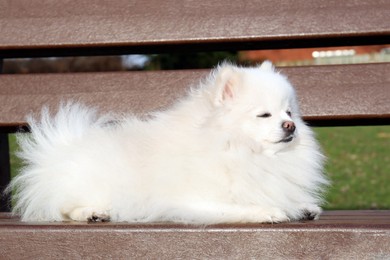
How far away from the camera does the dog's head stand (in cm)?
301

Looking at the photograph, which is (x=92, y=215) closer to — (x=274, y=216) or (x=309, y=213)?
(x=274, y=216)

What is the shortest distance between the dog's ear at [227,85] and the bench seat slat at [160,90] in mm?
712

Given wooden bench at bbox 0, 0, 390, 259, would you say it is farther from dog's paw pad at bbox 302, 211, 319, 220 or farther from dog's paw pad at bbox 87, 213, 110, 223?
dog's paw pad at bbox 87, 213, 110, 223

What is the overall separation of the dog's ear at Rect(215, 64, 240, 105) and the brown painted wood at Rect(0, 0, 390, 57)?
0.74 metres

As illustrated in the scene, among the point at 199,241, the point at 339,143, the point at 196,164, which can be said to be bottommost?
the point at 199,241

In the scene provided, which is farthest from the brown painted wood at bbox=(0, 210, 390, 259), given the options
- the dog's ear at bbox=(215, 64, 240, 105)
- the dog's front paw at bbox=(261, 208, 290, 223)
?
the dog's ear at bbox=(215, 64, 240, 105)

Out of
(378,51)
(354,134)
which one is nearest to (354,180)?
(354,134)

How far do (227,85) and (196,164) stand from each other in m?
0.38

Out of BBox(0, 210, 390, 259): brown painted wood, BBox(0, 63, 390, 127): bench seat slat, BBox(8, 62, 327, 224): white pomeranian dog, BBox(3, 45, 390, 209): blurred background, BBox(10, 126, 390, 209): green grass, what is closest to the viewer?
BBox(0, 210, 390, 259): brown painted wood

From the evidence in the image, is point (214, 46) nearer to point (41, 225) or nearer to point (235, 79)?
point (235, 79)

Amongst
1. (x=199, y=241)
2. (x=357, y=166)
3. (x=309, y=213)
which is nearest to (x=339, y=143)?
(x=357, y=166)

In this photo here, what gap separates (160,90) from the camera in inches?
150

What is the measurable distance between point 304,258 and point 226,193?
468 millimetres

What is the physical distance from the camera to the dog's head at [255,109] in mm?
3014
